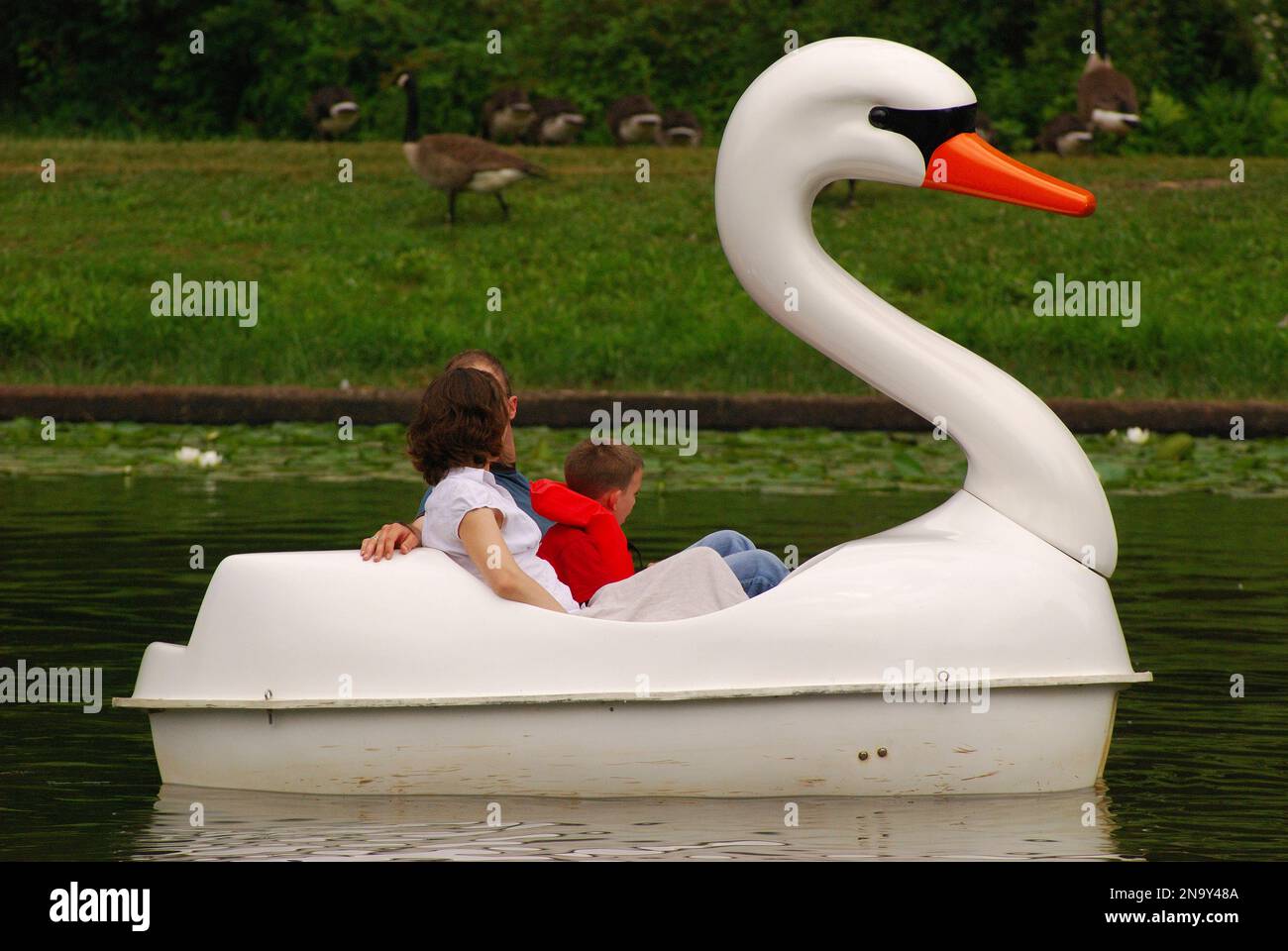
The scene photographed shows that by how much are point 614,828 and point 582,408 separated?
877 cm

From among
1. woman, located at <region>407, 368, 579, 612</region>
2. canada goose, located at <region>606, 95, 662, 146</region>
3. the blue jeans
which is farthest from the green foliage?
woman, located at <region>407, 368, 579, 612</region>

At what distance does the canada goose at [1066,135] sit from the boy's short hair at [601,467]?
16080 millimetres

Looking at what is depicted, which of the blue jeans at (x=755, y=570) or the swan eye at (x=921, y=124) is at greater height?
the swan eye at (x=921, y=124)

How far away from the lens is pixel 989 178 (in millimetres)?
5766

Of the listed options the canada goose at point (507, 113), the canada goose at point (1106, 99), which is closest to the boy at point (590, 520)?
the canada goose at point (1106, 99)

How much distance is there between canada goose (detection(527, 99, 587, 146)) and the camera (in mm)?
23719

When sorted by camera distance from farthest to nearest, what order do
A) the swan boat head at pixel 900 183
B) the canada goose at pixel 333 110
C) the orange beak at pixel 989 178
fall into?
→ the canada goose at pixel 333 110, the orange beak at pixel 989 178, the swan boat head at pixel 900 183

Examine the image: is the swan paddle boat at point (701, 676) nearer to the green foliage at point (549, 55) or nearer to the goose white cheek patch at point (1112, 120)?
the goose white cheek patch at point (1112, 120)

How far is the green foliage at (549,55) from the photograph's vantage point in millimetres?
23484

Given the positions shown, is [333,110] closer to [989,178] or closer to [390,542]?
[989,178]

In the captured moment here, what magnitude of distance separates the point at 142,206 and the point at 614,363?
6.31 metres

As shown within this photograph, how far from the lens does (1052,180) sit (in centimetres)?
586

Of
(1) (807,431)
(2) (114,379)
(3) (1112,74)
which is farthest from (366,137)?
(1) (807,431)

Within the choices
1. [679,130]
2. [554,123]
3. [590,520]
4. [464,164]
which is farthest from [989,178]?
[554,123]
